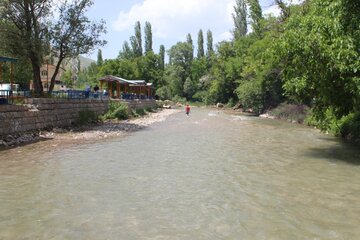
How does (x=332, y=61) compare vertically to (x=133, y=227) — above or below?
above

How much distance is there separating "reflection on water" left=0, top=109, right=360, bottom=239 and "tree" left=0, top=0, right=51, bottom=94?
10.6 metres

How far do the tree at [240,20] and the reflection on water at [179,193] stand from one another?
235 ft

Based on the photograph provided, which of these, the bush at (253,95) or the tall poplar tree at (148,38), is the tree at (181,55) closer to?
the tall poplar tree at (148,38)

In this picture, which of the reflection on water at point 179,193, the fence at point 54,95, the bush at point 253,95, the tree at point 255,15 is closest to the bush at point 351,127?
the reflection on water at point 179,193

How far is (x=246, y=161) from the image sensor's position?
15.4m

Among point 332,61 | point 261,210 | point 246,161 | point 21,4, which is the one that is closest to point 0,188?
point 261,210

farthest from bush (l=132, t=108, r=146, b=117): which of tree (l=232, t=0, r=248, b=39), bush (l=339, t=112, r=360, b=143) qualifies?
tree (l=232, t=0, r=248, b=39)

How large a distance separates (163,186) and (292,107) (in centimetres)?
3287

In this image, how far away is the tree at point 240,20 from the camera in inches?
3392

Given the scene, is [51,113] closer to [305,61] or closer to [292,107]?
[305,61]

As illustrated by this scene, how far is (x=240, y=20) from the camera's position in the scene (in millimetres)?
87250

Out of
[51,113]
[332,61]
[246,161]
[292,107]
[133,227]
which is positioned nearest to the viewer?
[133,227]

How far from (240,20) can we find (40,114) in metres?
70.1

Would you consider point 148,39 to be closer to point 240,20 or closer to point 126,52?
point 126,52
